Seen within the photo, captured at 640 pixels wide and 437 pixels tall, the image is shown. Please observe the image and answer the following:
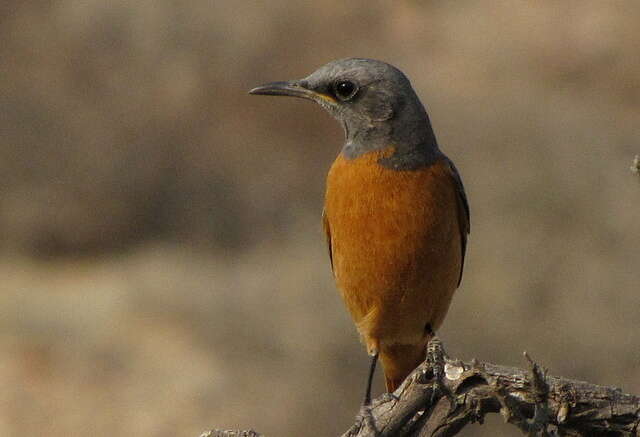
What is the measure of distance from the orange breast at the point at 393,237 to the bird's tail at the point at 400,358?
1.54 feet

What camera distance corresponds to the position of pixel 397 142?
790cm

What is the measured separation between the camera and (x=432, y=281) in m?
7.83

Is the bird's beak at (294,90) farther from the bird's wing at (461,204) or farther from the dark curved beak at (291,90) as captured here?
the bird's wing at (461,204)

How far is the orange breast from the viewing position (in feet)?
25.1

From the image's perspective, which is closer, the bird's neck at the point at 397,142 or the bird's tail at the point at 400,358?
the bird's neck at the point at 397,142

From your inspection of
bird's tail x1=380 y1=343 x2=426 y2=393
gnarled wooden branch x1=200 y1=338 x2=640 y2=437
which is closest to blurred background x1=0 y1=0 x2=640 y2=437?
bird's tail x1=380 y1=343 x2=426 y2=393

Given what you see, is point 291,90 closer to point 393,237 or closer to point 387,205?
point 387,205

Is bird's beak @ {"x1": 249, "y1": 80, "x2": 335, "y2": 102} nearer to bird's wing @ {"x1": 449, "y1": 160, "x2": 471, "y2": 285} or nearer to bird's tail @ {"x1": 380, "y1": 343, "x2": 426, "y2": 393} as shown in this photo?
bird's wing @ {"x1": 449, "y1": 160, "x2": 471, "y2": 285}

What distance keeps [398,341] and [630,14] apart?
35.3 feet

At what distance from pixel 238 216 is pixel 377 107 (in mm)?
7331

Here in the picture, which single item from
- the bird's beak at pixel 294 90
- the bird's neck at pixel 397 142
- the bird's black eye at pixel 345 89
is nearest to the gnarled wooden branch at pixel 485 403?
the bird's neck at pixel 397 142

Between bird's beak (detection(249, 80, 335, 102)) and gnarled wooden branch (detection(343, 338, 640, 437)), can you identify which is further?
bird's beak (detection(249, 80, 335, 102))

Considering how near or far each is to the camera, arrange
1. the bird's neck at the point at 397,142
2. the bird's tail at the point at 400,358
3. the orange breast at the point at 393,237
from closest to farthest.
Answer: the orange breast at the point at 393,237, the bird's neck at the point at 397,142, the bird's tail at the point at 400,358

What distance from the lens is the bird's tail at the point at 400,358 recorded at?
8578mm
